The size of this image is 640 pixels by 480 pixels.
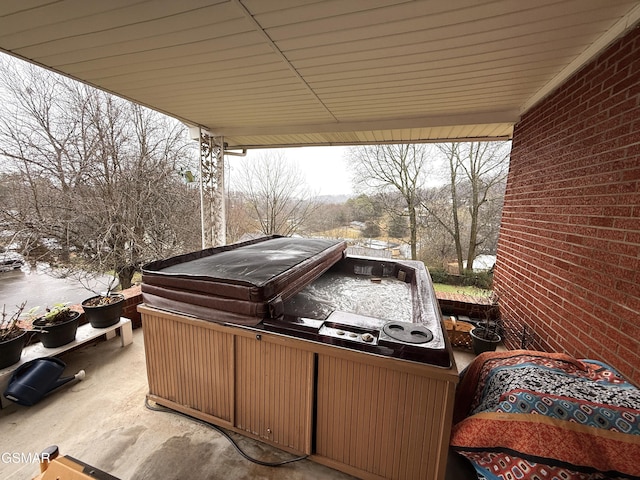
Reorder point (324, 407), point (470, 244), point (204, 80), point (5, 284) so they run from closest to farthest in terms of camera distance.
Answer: point (324, 407)
point (204, 80)
point (5, 284)
point (470, 244)

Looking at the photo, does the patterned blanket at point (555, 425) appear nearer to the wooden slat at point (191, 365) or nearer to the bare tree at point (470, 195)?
the wooden slat at point (191, 365)

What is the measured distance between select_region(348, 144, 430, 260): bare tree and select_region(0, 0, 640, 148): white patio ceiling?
15.4ft

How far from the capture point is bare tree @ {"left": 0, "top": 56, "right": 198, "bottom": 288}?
4191 millimetres

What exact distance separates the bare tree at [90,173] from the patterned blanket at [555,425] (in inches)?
232

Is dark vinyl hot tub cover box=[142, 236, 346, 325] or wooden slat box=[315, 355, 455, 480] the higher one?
dark vinyl hot tub cover box=[142, 236, 346, 325]

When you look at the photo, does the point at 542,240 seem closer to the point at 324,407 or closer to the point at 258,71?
the point at 324,407

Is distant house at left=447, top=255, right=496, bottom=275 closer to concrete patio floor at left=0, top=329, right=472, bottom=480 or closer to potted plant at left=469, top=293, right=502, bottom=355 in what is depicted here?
potted plant at left=469, top=293, right=502, bottom=355

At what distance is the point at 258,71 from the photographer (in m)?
1.94

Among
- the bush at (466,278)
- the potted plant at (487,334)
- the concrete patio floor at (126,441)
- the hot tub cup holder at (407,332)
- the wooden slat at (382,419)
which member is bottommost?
the bush at (466,278)

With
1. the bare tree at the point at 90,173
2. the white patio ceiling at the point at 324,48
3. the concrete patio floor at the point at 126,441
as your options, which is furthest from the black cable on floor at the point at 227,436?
the bare tree at the point at 90,173

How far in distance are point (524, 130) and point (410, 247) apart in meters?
5.23

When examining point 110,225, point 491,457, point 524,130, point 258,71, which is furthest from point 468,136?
point 110,225

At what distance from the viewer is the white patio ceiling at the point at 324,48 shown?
1.27 metres

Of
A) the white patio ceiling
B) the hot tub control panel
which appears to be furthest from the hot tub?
the white patio ceiling
